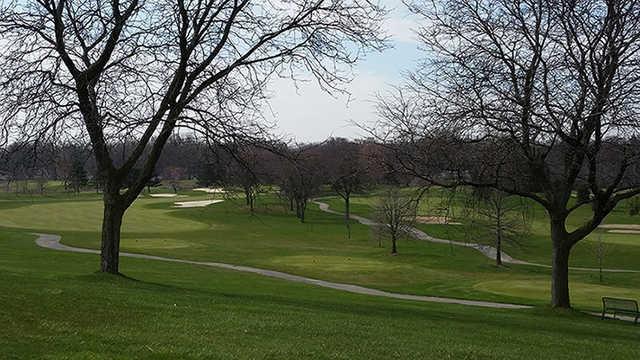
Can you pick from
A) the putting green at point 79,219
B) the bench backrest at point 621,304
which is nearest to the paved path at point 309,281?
the bench backrest at point 621,304

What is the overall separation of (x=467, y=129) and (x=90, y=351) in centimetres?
1245

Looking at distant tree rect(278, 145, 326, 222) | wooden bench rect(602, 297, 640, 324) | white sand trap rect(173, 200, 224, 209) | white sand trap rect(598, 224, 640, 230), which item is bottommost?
white sand trap rect(598, 224, 640, 230)

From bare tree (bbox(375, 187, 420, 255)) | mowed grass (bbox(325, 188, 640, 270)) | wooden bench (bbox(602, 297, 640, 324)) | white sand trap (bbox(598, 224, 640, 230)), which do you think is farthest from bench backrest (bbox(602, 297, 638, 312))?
white sand trap (bbox(598, 224, 640, 230))

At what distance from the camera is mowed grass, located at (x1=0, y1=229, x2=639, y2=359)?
30.2 ft

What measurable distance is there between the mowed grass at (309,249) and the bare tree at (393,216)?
1.55 m

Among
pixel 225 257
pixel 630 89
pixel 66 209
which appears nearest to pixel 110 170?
pixel 630 89

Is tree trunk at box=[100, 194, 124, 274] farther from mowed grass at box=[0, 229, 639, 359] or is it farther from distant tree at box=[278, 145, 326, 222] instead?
distant tree at box=[278, 145, 326, 222]

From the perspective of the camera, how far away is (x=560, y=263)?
20.7m

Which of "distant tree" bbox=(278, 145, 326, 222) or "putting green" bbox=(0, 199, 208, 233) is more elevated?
"distant tree" bbox=(278, 145, 326, 222)

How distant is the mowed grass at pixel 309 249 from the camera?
34.3 m

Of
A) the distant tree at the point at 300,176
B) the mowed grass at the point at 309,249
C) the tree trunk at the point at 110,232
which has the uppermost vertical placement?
the distant tree at the point at 300,176

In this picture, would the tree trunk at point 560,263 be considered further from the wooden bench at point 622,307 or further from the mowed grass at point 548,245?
the mowed grass at point 548,245

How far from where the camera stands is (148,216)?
7494 centimetres

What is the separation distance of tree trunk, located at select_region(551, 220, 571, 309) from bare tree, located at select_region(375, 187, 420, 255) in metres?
31.3
